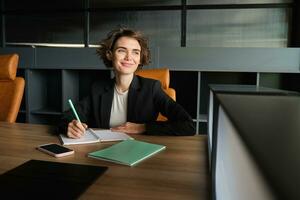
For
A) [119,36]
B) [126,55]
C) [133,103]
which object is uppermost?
[119,36]

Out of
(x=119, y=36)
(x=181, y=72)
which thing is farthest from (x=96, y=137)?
(x=181, y=72)

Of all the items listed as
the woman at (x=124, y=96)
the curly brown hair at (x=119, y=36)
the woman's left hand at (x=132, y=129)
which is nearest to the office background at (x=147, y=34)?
the curly brown hair at (x=119, y=36)

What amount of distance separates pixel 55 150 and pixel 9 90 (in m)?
1.22

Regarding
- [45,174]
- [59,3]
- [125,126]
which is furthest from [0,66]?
[59,3]

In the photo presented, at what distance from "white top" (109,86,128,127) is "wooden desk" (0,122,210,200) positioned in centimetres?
36

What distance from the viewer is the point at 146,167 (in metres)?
0.89

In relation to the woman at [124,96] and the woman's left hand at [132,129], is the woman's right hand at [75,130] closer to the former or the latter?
the woman's left hand at [132,129]

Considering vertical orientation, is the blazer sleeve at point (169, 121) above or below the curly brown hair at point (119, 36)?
below

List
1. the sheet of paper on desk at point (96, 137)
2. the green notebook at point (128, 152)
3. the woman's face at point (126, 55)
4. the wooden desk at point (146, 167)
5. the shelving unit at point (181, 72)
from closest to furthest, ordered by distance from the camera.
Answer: the wooden desk at point (146, 167) → the green notebook at point (128, 152) → the sheet of paper on desk at point (96, 137) → the woman's face at point (126, 55) → the shelving unit at point (181, 72)

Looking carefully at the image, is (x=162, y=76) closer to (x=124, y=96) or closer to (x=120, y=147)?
(x=124, y=96)

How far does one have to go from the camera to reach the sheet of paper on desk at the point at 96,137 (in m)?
1.16

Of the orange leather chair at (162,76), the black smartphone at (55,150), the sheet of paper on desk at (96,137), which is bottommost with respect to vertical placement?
the black smartphone at (55,150)

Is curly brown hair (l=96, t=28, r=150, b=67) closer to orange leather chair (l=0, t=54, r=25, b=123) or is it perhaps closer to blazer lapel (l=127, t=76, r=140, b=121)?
Result: blazer lapel (l=127, t=76, r=140, b=121)

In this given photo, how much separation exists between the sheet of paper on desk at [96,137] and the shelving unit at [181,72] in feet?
4.74
